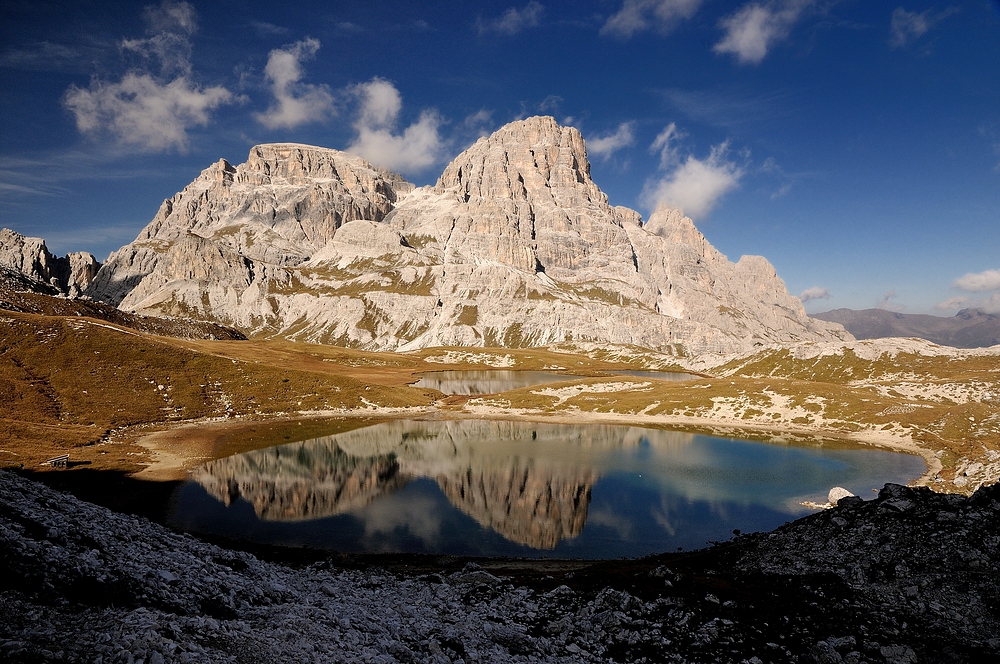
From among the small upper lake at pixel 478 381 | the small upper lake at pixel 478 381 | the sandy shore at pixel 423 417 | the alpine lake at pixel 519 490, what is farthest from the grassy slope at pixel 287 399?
the small upper lake at pixel 478 381

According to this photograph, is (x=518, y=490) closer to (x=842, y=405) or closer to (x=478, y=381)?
(x=842, y=405)

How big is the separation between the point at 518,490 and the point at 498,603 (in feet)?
102

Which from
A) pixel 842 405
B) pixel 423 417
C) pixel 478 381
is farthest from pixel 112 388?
pixel 842 405

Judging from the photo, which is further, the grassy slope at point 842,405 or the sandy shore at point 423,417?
the grassy slope at point 842,405

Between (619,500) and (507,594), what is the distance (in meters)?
29.2

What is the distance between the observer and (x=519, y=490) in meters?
55.4

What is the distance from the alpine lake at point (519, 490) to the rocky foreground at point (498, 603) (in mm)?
Result: 12383

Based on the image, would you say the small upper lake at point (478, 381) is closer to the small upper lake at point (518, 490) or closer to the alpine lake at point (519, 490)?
the alpine lake at point (519, 490)

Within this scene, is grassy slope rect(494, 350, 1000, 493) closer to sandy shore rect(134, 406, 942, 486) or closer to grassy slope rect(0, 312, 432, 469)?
sandy shore rect(134, 406, 942, 486)

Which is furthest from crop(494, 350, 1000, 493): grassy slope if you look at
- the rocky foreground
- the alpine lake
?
the rocky foreground

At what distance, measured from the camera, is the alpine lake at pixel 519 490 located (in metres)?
41.7

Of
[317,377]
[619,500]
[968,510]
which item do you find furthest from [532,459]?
[317,377]

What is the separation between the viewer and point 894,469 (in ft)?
211

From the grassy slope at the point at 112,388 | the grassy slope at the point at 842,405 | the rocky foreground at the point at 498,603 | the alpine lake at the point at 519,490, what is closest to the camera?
the rocky foreground at the point at 498,603
